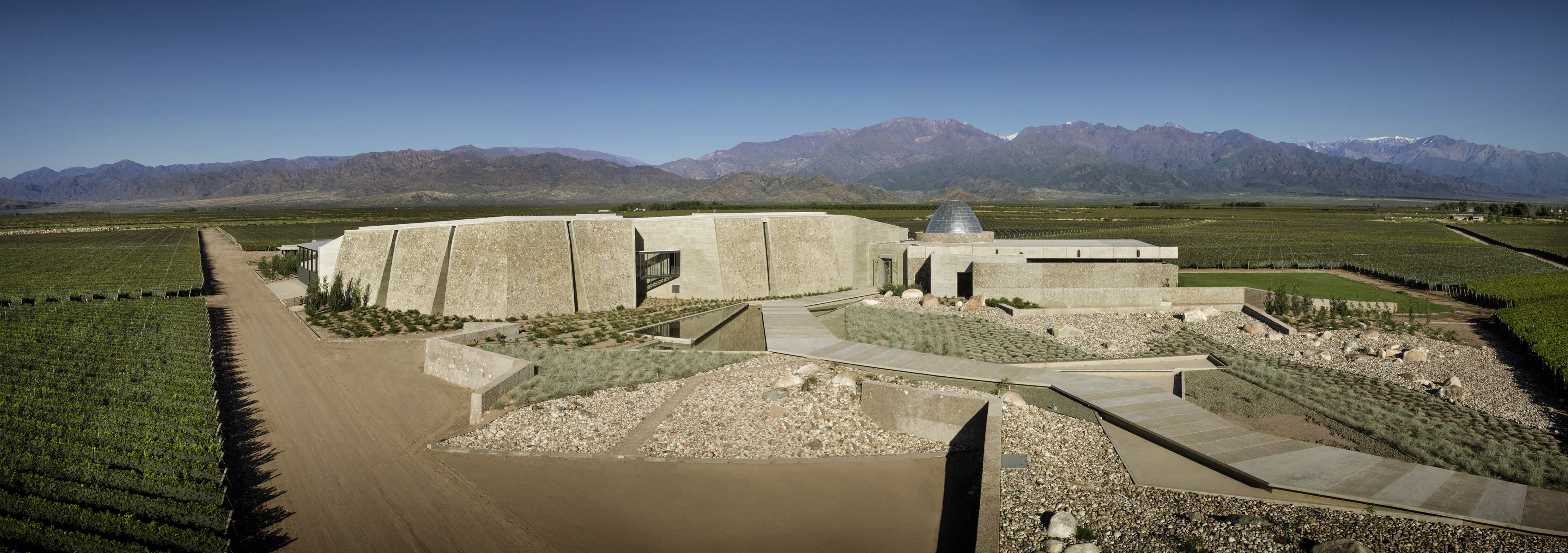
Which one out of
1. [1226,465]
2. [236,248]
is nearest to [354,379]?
[1226,465]

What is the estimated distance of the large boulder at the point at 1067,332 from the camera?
21.9 meters

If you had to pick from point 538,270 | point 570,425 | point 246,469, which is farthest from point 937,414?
point 538,270

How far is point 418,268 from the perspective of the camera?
28.2 m

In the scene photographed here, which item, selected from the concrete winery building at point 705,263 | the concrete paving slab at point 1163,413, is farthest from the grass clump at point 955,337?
the concrete paving slab at point 1163,413

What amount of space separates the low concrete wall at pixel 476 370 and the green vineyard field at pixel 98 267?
81.5 feet

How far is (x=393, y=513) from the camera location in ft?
35.3

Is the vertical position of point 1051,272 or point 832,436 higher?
point 1051,272

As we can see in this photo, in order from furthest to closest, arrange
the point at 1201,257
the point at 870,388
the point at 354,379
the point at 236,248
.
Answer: the point at 236,248
the point at 1201,257
the point at 354,379
the point at 870,388

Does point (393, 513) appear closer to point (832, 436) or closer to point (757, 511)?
point (757, 511)

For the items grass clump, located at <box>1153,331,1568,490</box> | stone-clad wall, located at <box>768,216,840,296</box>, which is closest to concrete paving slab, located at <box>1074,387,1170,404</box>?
grass clump, located at <box>1153,331,1568,490</box>

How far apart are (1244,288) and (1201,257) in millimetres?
22430

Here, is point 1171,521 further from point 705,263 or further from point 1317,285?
point 1317,285

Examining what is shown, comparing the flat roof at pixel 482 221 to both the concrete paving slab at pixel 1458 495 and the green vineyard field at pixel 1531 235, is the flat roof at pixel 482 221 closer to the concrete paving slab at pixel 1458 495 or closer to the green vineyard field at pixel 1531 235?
the concrete paving slab at pixel 1458 495

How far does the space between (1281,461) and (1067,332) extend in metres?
11.1
